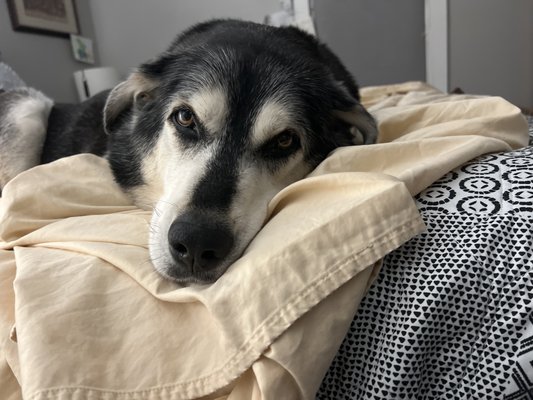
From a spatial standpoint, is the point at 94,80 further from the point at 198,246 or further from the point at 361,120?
the point at 198,246

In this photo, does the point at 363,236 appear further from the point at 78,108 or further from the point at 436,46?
the point at 436,46

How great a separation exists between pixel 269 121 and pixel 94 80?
3.36 metres

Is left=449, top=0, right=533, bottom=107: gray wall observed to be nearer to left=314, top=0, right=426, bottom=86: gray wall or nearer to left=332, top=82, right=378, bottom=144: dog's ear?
left=314, top=0, right=426, bottom=86: gray wall

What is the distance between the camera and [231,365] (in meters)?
0.62

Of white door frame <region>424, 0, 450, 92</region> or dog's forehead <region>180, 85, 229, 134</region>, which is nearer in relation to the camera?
dog's forehead <region>180, 85, 229, 134</region>

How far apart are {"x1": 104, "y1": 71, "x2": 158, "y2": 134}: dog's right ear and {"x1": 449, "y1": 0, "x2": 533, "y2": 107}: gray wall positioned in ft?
11.3

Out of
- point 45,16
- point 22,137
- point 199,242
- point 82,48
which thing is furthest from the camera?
point 82,48

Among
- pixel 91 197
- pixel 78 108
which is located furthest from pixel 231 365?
pixel 78 108

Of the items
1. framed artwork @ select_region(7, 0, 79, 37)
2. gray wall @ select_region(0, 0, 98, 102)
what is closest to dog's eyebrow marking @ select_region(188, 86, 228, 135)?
gray wall @ select_region(0, 0, 98, 102)

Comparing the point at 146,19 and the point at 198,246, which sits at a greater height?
the point at 146,19

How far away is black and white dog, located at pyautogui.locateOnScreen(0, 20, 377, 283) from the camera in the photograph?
0.90 meters

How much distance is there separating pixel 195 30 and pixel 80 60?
9.54 ft

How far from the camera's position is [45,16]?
3762 millimetres

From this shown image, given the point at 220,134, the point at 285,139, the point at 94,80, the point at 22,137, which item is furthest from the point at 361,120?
the point at 94,80
